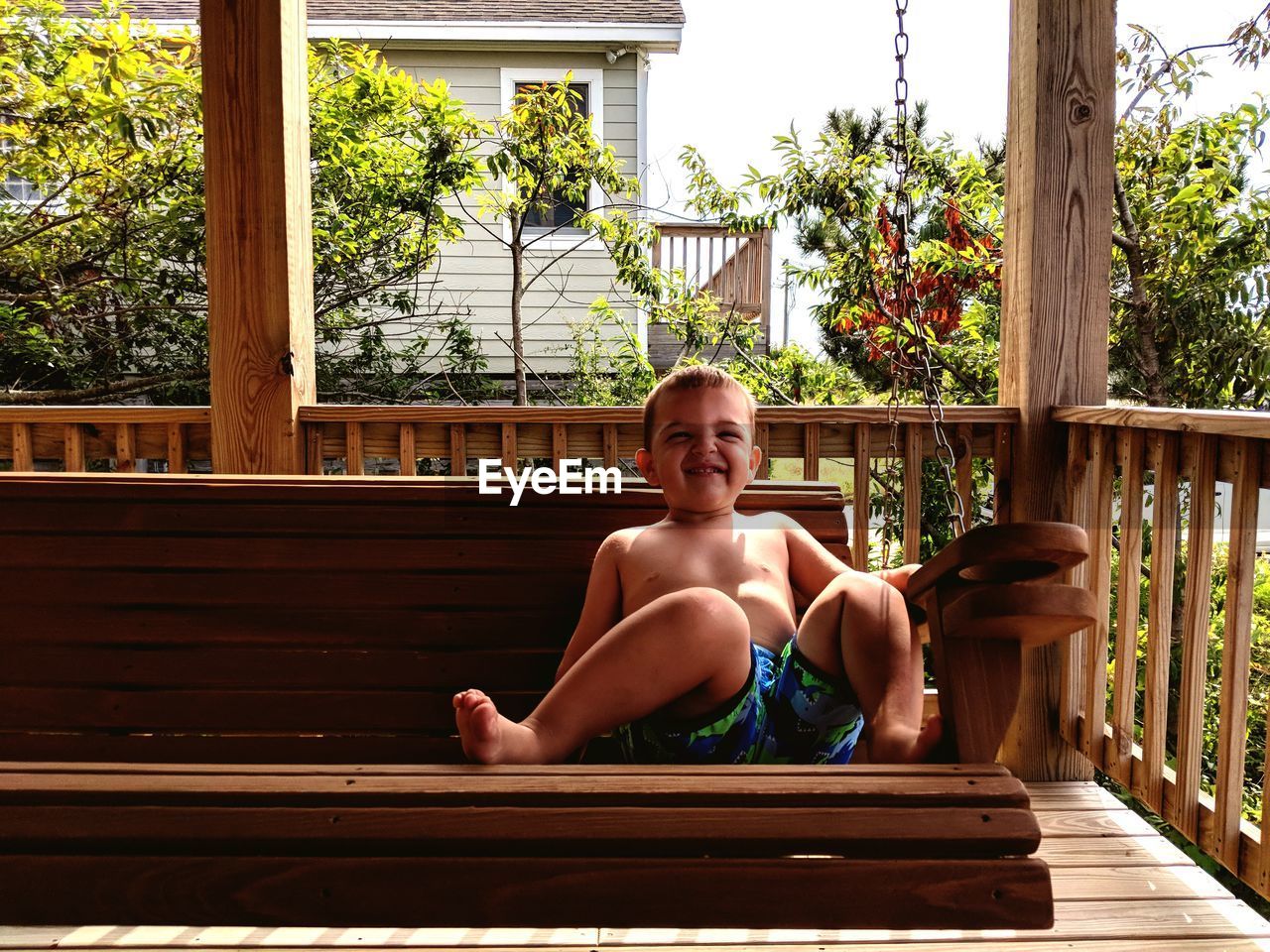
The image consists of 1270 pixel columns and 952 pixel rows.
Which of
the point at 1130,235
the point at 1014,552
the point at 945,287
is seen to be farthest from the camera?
the point at 945,287

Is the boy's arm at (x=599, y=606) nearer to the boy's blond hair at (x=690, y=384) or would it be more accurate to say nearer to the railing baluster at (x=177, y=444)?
the boy's blond hair at (x=690, y=384)

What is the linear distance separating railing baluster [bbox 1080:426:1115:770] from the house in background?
180 inches

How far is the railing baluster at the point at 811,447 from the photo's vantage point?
2.74 meters

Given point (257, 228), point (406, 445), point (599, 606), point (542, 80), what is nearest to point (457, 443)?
point (406, 445)

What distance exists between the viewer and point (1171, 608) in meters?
2.33

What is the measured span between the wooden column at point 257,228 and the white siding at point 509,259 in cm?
439

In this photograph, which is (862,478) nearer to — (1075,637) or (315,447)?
(1075,637)

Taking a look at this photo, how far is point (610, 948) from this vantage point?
1832mm

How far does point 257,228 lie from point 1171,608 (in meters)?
2.43

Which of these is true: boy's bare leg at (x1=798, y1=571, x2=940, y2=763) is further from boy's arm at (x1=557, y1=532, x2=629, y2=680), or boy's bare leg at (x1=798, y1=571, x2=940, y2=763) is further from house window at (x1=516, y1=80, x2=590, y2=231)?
house window at (x1=516, y1=80, x2=590, y2=231)

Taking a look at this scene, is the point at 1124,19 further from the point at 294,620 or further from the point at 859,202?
the point at 294,620

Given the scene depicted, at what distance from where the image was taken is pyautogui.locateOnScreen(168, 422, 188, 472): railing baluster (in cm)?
281

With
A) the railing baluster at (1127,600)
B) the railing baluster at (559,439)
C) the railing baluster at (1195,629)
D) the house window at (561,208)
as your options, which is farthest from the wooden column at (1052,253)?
the house window at (561,208)

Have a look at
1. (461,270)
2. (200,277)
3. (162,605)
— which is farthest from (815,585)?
(461,270)
